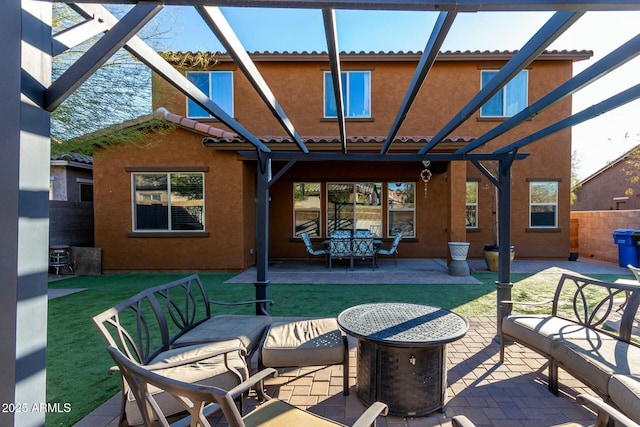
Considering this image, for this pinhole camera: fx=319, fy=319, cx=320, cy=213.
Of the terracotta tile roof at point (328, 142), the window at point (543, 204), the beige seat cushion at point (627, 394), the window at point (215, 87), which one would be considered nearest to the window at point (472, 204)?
the window at point (543, 204)

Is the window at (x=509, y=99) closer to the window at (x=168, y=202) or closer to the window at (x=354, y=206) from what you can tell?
the window at (x=354, y=206)

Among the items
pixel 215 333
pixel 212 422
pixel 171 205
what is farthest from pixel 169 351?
pixel 171 205

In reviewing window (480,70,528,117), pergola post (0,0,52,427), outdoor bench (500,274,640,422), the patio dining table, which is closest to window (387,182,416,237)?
the patio dining table

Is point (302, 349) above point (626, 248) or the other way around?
the other way around

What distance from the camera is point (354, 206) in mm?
10883

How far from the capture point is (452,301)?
19.5 feet

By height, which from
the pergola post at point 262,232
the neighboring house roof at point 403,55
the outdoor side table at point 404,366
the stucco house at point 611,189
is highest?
the neighboring house roof at point 403,55

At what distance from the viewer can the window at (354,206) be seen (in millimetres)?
10875

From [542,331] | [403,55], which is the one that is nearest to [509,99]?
[403,55]

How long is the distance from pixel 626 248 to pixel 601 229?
1882mm

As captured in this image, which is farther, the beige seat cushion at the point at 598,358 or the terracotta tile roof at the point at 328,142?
the terracotta tile roof at the point at 328,142

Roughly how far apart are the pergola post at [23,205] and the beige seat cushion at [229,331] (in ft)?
4.99

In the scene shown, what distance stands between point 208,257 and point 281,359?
6.62 meters

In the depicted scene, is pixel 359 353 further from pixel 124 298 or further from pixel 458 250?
pixel 458 250
